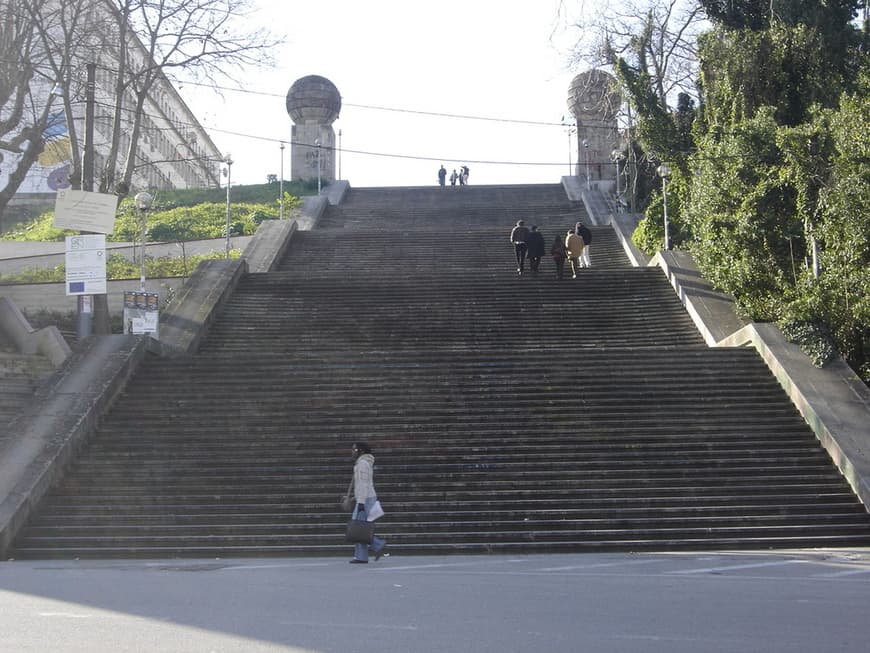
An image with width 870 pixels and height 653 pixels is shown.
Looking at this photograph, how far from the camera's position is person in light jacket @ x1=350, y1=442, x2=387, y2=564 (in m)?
10.6

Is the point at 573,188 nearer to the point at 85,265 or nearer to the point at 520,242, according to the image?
the point at 520,242

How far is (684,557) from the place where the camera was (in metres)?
10.9

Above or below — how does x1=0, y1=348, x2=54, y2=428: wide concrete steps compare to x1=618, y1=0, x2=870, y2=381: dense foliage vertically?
below

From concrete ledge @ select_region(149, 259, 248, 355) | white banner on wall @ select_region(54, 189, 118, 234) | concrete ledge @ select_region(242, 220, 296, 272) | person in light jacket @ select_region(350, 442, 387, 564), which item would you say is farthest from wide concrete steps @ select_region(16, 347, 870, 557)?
concrete ledge @ select_region(242, 220, 296, 272)

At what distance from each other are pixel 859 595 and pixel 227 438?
8.63 m

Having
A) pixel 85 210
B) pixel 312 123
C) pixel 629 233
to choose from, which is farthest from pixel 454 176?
pixel 85 210

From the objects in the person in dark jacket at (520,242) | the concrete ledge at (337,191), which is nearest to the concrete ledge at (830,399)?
the person in dark jacket at (520,242)

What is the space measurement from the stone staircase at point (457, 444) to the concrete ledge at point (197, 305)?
391 mm

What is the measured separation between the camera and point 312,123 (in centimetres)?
4606

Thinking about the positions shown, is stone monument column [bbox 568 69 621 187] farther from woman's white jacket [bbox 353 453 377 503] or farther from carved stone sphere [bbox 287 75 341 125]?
woman's white jacket [bbox 353 453 377 503]

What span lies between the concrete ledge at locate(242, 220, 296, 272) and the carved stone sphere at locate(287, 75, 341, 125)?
56.3 feet

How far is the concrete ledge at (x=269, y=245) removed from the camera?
25.9 meters

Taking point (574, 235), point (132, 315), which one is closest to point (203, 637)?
point (132, 315)

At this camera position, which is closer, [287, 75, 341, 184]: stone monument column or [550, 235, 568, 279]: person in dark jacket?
[550, 235, 568, 279]: person in dark jacket
